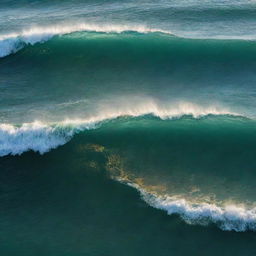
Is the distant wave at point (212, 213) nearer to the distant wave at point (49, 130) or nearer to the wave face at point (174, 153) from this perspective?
the wave face at point (174, 153)

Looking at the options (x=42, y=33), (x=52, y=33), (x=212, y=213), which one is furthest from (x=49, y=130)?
(x=52, y=33)

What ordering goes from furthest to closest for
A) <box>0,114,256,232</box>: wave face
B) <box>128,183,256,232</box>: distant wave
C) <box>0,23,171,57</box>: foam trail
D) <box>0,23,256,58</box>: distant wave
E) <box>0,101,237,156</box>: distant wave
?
<box>0,23,171,57</box>: foam trail, <box>0,23,256,58</box>: distant wave, <box>0,101,237,156</box>: distant wave, <box>0,114,256,232</box>: wave face, <box>128,183,256,232</box>: distant wave

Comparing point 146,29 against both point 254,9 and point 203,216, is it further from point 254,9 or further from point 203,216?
point 203,216

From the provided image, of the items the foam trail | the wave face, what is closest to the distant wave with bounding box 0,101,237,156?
the wave face

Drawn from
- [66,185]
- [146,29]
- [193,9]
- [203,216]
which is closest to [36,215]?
[66,185]

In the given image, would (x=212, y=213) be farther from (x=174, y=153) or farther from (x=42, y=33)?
(x=42, y=33)

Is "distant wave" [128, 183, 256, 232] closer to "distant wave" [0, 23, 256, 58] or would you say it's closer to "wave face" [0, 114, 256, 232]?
"wave face" [0, 114, 256, 232]

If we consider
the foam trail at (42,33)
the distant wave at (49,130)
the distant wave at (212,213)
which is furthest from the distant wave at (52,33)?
the distant wave at (212,213)
